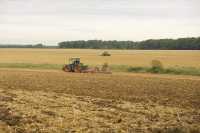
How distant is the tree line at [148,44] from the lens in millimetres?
124438

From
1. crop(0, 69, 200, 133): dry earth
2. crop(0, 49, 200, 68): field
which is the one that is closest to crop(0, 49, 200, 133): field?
crop(0, 69, 200, 133): dry earth

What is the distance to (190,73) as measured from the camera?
3588 centimetres

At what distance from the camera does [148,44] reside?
142m

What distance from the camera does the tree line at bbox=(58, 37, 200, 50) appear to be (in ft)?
408

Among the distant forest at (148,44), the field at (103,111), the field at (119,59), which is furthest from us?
the distant forest at (148,44)

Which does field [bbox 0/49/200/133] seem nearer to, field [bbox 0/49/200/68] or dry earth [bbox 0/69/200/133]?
dry earth [bbox 0/69/200/133]

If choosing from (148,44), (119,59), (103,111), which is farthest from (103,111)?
(148,44)

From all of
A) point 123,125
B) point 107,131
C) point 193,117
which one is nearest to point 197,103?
point 193,117

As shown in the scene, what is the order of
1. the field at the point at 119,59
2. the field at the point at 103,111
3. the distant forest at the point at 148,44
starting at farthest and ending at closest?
the distant forest at the point at 148,44 < the field at the point at 119,59 < the field at the point at 103,111

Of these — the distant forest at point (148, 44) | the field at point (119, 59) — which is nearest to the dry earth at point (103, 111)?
the field at point (119, 59)

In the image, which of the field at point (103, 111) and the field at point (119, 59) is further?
the field at point (119, 59)

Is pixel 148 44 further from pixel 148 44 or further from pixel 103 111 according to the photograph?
pixel 103 111

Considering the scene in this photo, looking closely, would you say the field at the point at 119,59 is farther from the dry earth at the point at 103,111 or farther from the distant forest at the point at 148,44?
the distant forest at the point at 148,44

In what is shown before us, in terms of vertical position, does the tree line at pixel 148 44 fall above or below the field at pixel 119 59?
above
